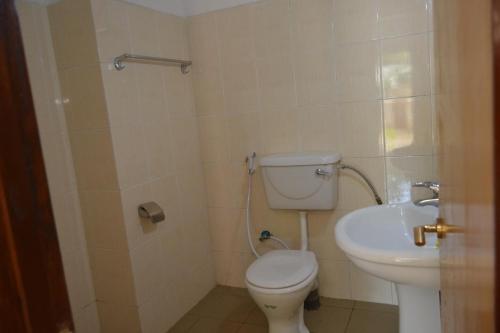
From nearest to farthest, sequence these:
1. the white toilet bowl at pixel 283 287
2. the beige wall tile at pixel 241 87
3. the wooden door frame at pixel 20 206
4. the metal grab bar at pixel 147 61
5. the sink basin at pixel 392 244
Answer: the wooden door frame at pixel 20 206, the sink basin at pixel 392 244, the white toilet bowl at pixel 283 287, the metal grab bar at pixel 147 61, the beige wall tile at pixel 241 87

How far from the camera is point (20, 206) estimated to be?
0.41 meters

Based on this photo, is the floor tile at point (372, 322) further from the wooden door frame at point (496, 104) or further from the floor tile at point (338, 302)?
the wooden door frame at point (496, 104)

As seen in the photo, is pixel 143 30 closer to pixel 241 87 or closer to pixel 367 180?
pixel 241 87

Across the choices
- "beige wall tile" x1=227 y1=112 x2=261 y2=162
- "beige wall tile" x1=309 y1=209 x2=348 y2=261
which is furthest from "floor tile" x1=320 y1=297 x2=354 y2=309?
"beige wall tile" x1=227 y1=112 x2=261 y2=162

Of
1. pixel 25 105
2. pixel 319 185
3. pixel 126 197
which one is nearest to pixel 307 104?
pixel 319 185

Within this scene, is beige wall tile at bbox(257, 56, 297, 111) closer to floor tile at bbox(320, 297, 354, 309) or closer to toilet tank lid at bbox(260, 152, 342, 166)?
toilet tank lid at bbox(260, 152, 342, 166)

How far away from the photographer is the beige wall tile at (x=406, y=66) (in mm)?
1704

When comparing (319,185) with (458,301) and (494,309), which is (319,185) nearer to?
(458,301)

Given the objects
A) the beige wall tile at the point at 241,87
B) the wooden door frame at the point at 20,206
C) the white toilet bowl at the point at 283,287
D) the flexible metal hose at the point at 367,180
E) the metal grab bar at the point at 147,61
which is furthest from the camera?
the beige wall tile at the point at 241,87

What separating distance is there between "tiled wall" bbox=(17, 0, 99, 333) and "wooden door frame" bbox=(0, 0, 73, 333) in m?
1.35

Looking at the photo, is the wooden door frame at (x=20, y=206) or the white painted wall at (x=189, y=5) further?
the white painted wall at (x=189, y=5)

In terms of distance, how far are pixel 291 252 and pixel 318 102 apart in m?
0.82

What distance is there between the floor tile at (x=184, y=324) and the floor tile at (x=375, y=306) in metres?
0.92

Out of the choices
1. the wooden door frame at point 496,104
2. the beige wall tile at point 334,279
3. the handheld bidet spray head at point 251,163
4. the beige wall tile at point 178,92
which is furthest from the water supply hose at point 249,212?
the wooden door frame at point 496,104
